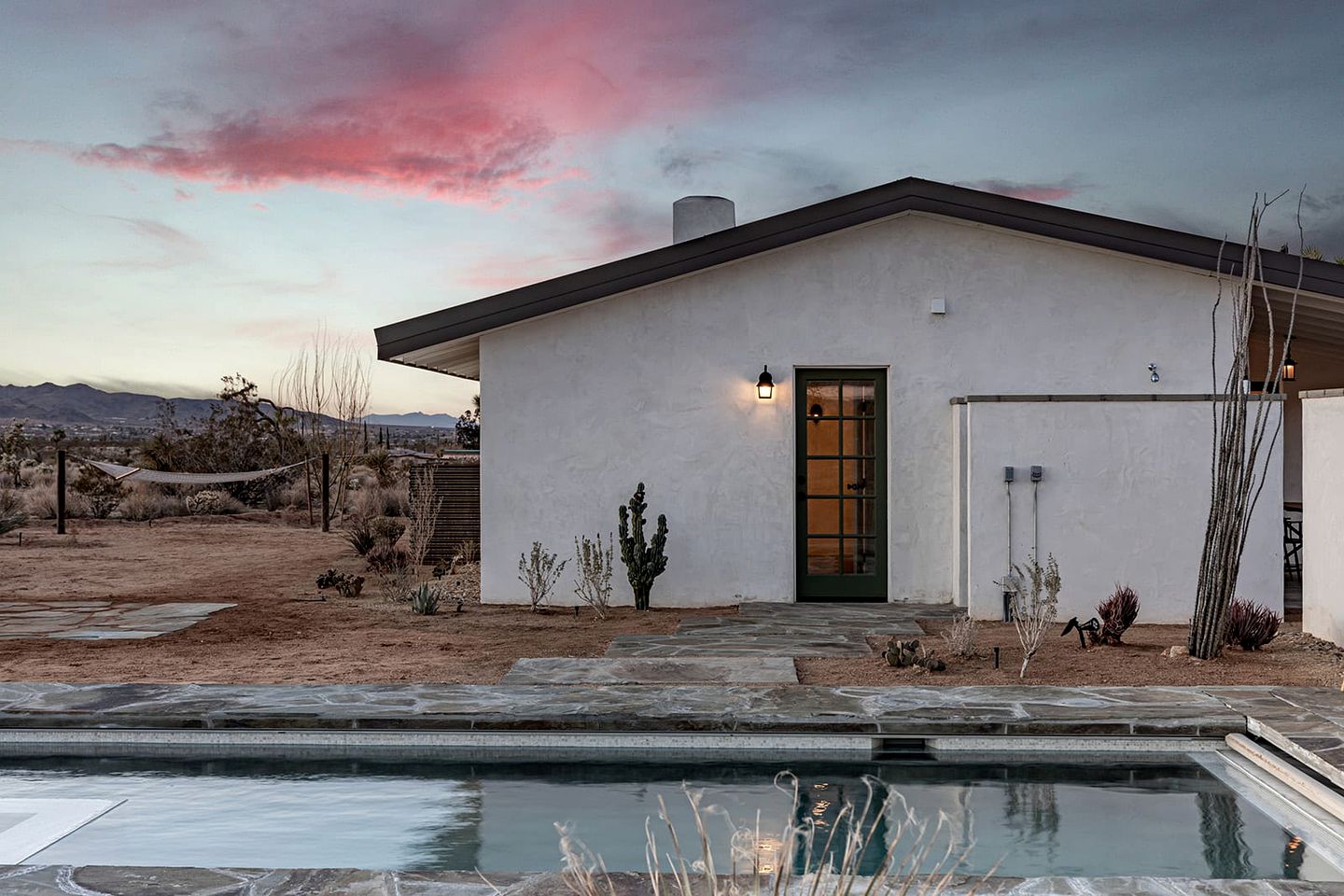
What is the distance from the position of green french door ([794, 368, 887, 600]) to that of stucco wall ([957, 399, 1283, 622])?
103cm

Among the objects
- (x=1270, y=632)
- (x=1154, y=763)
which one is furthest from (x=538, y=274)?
(x=1154, y=763)

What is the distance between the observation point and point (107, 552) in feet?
46.7

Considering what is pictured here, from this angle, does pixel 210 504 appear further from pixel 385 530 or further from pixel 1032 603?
pixel 1032 603

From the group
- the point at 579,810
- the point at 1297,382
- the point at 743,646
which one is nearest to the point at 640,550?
the point at 743,646

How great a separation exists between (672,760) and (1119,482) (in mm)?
5075

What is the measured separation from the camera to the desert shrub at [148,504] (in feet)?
62.7

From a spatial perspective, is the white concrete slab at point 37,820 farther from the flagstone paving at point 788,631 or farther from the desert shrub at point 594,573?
the desert shrub at point 594,573

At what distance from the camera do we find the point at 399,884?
3340 millimetres

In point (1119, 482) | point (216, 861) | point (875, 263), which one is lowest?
point (216, 861)

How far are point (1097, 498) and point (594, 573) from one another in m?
4.11

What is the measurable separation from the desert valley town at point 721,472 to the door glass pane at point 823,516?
47 mm

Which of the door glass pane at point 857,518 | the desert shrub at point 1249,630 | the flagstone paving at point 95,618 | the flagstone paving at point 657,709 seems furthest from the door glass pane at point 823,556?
the flagstone paving at point 95,618

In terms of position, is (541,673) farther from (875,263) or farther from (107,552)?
(107,552)

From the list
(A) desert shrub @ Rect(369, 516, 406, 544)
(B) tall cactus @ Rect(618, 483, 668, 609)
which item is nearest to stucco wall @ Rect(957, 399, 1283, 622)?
(B) tall cactus @ Rect(618, 483, 668, 609)
